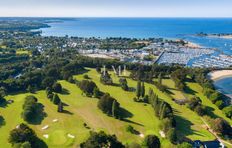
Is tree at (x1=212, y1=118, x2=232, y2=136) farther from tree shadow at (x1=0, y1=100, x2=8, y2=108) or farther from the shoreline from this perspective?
tree shadow at (x1=0, y1=100, x2=8, y2=108)

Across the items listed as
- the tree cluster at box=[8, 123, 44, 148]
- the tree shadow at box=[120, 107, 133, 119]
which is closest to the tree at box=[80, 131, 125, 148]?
the tree cluster at box=[8, 123, 44, 148]

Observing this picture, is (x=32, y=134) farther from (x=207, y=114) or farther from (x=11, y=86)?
(x=207, y=114)

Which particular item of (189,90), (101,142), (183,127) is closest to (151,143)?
(101,142)

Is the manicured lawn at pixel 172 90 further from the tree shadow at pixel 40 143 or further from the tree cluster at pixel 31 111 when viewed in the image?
the tree shadow at pixel 40 143

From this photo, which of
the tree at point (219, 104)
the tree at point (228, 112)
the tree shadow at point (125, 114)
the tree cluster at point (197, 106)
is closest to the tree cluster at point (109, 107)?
the tree shadow at point (125, 114)

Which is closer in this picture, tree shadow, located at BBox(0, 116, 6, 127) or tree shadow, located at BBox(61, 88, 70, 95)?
tree shadow, located at BBox(0, 116, 6, 127)

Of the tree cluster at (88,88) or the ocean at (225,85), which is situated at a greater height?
the tree cluster at (88,88)
